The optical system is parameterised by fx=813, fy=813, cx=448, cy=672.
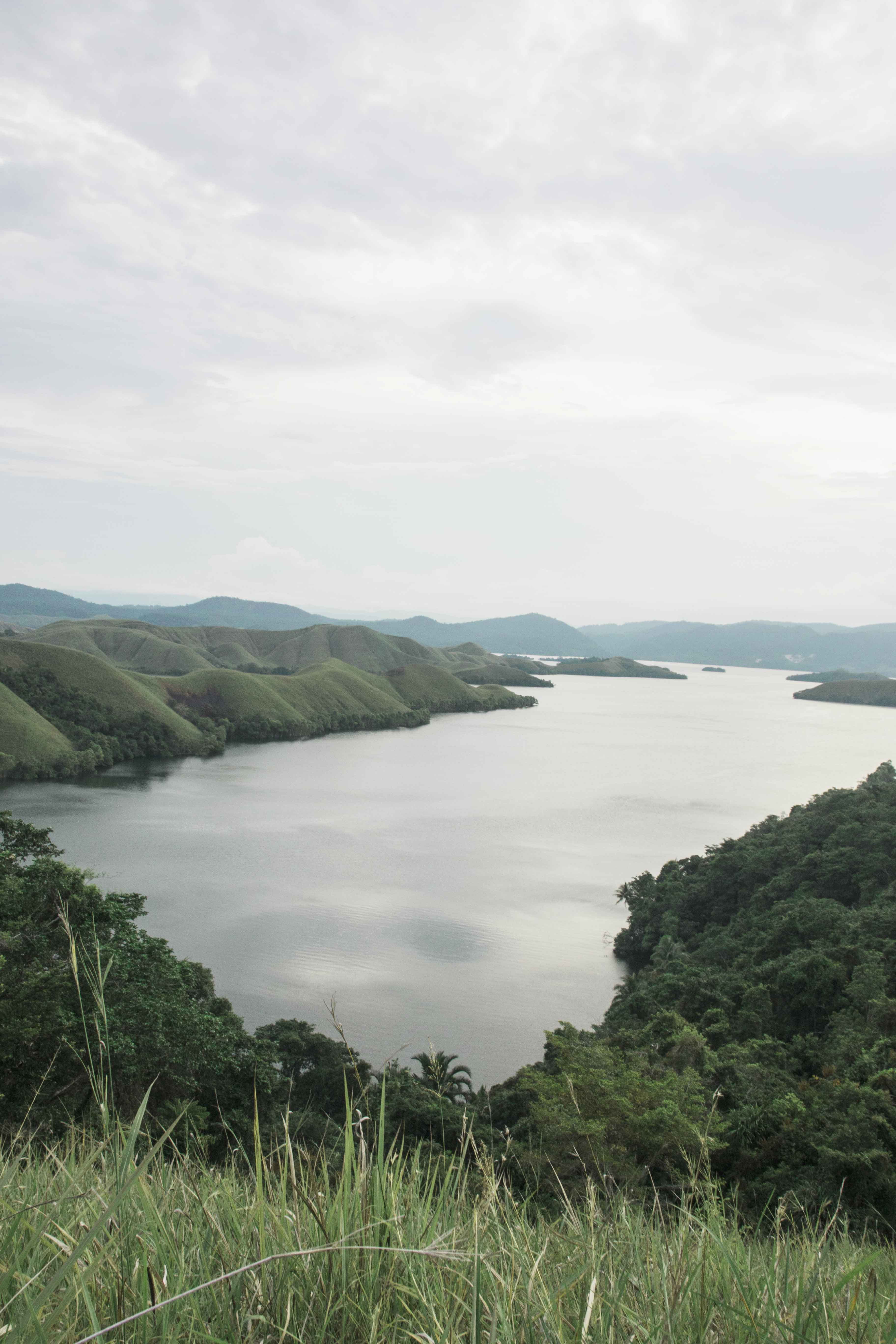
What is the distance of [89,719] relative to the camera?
65.6 meters

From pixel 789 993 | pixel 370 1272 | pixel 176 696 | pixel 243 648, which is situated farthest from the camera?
pixel 243 648

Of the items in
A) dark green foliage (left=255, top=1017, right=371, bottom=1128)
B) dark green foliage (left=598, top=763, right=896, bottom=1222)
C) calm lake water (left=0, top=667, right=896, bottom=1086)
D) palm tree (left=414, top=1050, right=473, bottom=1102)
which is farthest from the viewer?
calm lake water (left=0, top=667, right=896, bottom=1086)

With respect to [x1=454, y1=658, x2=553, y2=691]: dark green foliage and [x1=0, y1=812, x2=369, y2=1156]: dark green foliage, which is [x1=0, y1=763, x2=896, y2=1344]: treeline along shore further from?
[x1=454, y1=658, x2=553, y2=691]: dark green foliage

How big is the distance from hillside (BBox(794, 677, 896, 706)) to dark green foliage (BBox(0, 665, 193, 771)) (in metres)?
127

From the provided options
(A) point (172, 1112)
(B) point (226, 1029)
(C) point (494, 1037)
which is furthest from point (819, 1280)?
(C) point (494, 1037)

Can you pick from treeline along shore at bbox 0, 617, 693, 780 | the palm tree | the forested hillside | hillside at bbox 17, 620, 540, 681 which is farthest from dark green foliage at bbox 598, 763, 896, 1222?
hillside at bbox 17, 620, 540, 681

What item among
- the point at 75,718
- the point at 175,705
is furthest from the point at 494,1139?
the point at 175,705

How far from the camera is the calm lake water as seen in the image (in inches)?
914

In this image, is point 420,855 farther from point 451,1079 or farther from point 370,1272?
point 370,1272

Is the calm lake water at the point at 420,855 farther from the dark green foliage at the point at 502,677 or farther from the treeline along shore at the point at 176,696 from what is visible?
the dark green foliage at the point at 502,677

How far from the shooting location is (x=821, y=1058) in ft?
47.4

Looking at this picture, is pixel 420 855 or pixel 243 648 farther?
pixel 243 648

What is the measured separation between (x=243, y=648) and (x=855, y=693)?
11949 centimetres

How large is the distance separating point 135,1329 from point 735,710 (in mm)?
132801
